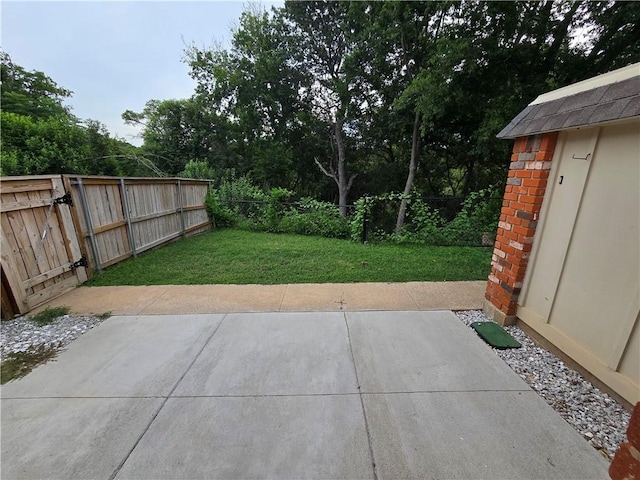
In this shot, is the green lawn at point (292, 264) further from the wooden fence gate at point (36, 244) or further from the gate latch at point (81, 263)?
the wooden fence gate at point (36, 244)

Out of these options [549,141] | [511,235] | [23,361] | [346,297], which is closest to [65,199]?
[23,361]

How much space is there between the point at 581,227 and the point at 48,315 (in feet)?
17.0

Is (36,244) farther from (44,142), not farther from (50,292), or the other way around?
(44,142)

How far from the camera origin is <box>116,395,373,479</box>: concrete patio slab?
4.68ft

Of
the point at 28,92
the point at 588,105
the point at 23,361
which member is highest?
the point at 28,92

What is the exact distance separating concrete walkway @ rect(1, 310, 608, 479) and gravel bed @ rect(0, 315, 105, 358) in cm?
24

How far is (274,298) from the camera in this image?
3.46 meters

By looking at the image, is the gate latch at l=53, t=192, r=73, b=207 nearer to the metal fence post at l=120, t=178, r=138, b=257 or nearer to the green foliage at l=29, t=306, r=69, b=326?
the metal fence post at l=120, t=178, r=138, b=257

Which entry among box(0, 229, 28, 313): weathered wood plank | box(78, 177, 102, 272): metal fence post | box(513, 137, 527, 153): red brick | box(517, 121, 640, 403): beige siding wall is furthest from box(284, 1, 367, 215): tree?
box(0, 229, 28, 313): weathered wood plank

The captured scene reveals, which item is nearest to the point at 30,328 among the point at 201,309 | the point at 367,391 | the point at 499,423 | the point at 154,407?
the point at 201,309

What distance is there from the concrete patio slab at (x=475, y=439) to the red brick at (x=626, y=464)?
0.71 metres

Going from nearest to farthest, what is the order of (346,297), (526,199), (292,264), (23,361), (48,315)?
1. (23,361)
2. (526,199)
3. (48,315)
4. (346,297)
5. (292,264)

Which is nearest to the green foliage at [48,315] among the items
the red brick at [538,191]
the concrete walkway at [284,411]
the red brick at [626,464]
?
the concrete walkway at [284,411]

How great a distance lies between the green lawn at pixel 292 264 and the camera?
162 inches
